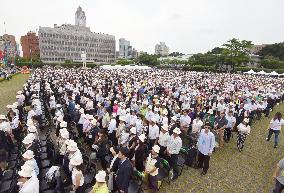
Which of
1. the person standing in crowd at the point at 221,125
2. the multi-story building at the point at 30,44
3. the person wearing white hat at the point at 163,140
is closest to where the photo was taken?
the person wearing white hat at the point at 163,140

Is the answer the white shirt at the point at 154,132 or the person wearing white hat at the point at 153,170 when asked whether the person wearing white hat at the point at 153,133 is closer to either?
the white shirt at the point at 154,132

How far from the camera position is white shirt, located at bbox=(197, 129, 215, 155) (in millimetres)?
8125

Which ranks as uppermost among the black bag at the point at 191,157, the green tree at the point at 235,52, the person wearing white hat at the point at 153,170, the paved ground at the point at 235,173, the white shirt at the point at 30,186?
the green tree at the point at 235,52

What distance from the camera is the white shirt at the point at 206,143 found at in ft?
26.7

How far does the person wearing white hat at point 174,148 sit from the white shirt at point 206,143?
0.90 m

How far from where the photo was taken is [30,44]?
433 feet

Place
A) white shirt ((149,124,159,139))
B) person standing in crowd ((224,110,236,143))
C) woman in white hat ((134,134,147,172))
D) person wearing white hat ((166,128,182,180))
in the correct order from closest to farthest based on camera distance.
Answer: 1. woman in white hat ((134,134,147,172))
2. person wearing white hat ((166,128,182,180))
3. white shirt ((149,124,159,139))
4. person standing in crowd ((224,110,236,143))

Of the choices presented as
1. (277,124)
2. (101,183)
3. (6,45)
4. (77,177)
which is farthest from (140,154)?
(6,45)

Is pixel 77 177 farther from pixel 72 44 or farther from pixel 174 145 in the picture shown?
pixel 72 44

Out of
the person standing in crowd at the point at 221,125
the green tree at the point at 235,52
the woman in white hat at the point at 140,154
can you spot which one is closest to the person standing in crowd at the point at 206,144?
the woman in white hat at the point at 140,154

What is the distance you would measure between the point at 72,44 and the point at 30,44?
2283 cm

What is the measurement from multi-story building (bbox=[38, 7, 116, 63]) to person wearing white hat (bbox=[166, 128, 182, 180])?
124 m

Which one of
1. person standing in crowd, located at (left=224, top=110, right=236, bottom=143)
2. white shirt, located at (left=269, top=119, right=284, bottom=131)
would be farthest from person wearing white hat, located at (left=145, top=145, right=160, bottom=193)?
white shirt, located at (left=269, top=119, right=284, bottom=131)

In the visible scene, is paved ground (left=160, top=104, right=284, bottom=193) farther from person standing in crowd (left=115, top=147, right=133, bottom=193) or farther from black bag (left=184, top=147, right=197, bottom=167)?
person standing in crowd (left=115, top=147, right=133, bottom=193)
